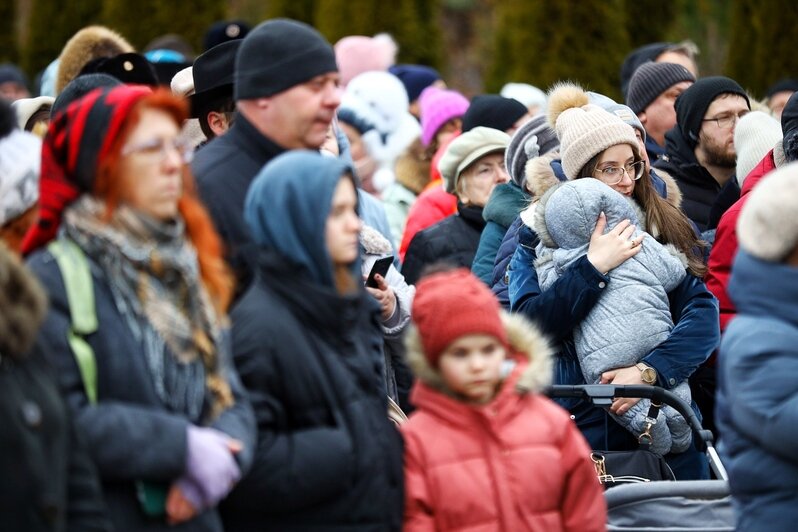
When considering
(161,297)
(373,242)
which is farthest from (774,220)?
(373,242)

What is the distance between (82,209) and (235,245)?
707 millimetres

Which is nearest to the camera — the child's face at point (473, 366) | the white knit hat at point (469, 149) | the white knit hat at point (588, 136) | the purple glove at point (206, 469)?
→ the purple glove at point (206, 469)

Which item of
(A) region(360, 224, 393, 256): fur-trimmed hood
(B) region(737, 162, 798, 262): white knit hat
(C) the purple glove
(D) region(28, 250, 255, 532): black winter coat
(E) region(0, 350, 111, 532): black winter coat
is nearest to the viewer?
(E) region(0, 350, 111, 532): black winter coat

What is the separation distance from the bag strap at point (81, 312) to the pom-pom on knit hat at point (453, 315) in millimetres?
1091

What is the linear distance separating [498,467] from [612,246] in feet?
5.31

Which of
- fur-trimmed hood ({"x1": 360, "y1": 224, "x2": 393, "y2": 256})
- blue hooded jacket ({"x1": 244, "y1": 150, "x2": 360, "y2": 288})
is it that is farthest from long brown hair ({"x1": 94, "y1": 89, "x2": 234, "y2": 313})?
fur-trimmed hood ({"x1": 360, "y1": 224, "x2": 393, "y2": 256})

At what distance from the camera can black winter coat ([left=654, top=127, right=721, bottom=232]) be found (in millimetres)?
7602

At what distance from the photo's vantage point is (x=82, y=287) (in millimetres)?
3412

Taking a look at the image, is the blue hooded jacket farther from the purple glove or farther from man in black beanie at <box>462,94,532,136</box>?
man in black beanie at <box>462,94,532,136</box>

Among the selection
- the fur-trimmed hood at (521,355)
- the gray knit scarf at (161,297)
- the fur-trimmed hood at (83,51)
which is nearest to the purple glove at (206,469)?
the gray knit scarf at (161,297)

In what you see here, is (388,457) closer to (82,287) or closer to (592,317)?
(82,287)

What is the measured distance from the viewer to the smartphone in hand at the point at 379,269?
5.39 meters

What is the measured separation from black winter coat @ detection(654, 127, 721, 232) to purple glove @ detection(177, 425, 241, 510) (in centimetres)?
461

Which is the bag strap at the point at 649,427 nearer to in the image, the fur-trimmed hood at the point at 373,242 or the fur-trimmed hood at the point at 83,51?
the fur-trimmed hood at the point at 373,242
